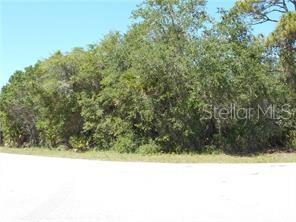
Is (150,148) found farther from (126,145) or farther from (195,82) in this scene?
(195,82)

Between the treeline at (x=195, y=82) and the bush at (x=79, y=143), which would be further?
the bush at (x=79, y=143)

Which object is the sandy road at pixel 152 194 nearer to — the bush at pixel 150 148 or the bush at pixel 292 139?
the bush at pixel 150 148

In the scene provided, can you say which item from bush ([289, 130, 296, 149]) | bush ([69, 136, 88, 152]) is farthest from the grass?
bush ([69, 136, 88, 152])

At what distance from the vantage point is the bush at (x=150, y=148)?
23844 millimetres

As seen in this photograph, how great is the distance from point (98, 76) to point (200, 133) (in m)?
7.66

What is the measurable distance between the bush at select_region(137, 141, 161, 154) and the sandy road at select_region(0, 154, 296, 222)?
802cm

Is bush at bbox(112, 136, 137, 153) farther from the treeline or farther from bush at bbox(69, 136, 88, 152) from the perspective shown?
bush at bbox(69, 136, 88, 152)

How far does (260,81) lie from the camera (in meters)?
22.8

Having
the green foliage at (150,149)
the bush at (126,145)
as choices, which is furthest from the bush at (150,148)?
the bush at (126,145)

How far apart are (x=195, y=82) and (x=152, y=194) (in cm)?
1260

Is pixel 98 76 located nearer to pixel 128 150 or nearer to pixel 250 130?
pixel 128 150

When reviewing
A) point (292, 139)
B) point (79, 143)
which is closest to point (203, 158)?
point (292, 139)

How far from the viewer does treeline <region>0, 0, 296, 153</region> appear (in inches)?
890

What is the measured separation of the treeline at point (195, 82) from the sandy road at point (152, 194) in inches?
309
